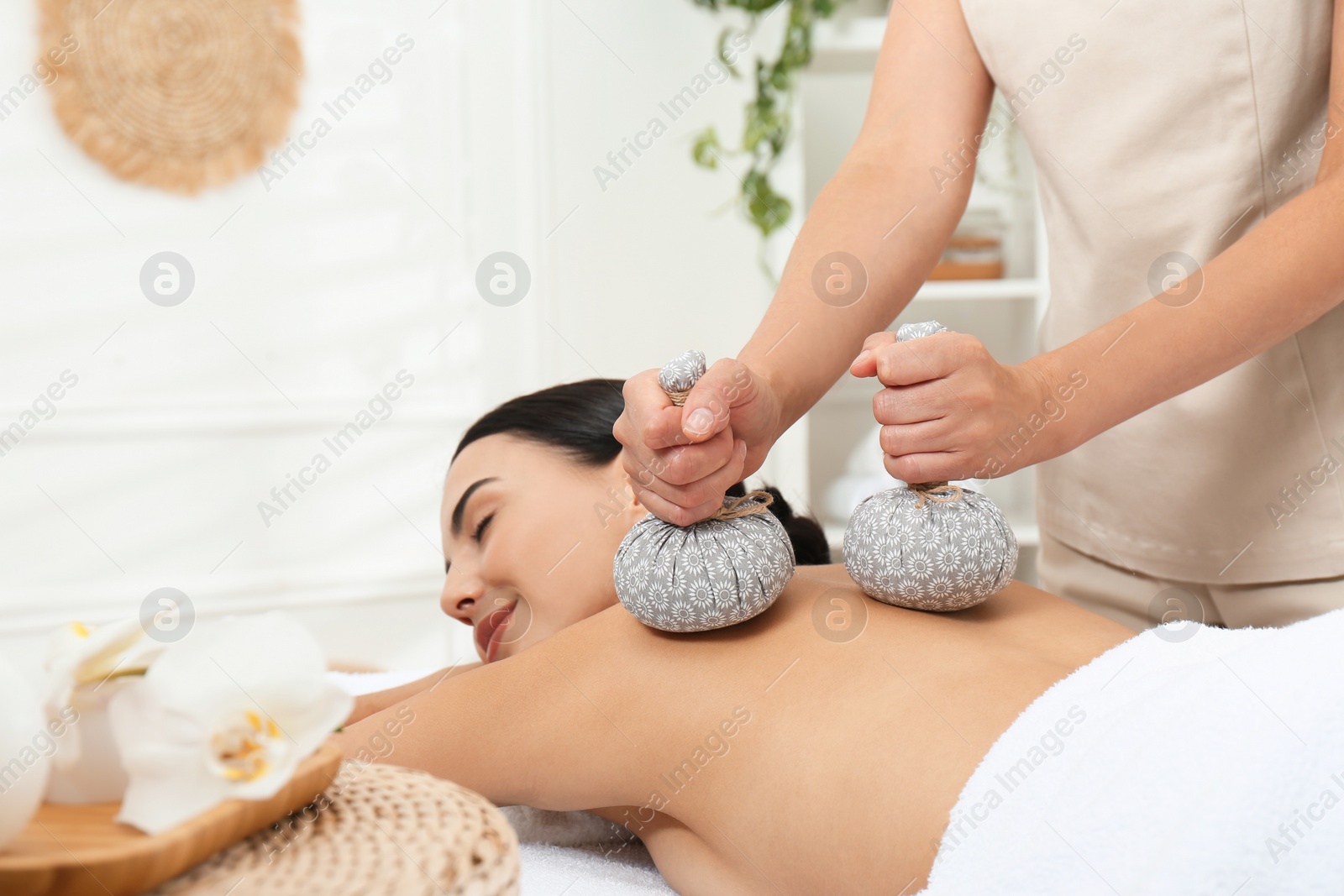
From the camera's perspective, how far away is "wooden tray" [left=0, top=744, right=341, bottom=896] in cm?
40

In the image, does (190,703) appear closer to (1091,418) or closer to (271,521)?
(1091,418)

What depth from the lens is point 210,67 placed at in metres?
2.23

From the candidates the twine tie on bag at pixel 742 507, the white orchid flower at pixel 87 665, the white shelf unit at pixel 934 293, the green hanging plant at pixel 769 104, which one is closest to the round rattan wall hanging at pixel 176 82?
the green hanging plant at pixel 769 104

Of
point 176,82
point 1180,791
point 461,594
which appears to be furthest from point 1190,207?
point 176,82

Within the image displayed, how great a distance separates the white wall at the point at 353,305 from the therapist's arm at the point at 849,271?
1280 millimetres

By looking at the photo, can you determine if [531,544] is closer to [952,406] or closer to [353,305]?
[952,406]

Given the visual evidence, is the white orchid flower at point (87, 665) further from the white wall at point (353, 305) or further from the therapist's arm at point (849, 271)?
the white wall at point (353, 305)

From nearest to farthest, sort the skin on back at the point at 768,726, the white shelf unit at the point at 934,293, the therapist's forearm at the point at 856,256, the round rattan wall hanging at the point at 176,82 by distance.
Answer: the skin on back at the point at 768,726 < the therapist's forearm at the point at 856,256 < the round rattan wall hanging at the point at 176,82 < the white shelf unit at the point at 934,293

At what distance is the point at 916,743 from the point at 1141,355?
1.30 ft

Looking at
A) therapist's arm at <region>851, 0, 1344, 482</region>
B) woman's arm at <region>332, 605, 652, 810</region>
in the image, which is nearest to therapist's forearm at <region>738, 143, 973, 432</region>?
therapist's arm at <region>851, 0, 1344, 482</region>

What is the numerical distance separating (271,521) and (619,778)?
177 cm

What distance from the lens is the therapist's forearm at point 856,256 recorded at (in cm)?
100

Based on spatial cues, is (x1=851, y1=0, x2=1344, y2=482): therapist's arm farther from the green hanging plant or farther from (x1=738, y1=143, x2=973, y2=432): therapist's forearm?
the green hanging plant

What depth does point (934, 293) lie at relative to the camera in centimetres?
234
